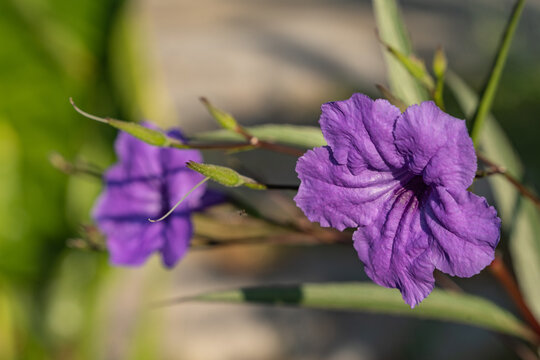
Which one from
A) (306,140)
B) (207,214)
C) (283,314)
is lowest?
(283,314)

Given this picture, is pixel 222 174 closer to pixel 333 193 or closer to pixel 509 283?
pixel 333 193

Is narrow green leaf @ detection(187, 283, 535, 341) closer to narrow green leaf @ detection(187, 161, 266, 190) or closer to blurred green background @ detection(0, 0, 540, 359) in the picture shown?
narrow green leaf @ detection(187, 161, 266, 190)

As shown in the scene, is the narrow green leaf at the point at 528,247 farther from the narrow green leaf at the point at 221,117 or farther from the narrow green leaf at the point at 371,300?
the narrow green leaf at the point at 221,117

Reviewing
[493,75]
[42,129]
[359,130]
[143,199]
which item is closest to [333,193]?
[359,130]

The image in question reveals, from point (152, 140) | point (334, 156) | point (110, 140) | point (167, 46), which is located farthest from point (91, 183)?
point (334, 156)

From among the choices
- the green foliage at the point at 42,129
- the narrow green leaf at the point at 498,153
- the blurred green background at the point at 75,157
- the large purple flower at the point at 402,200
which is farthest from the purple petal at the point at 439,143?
the green foliage at the point at 42,129

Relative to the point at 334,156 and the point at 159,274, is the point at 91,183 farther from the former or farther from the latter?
the point at 334,156
